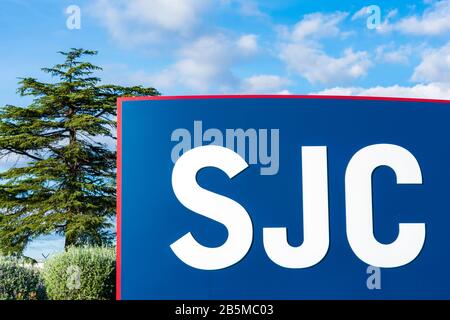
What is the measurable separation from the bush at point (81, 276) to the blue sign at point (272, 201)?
12.7ft

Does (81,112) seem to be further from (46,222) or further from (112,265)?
(112,265)

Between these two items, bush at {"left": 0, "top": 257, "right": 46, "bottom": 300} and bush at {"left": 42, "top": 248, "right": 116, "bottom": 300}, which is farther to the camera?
bush at {"left": 0, "top": 257, "right": 46, "bottom": 300}

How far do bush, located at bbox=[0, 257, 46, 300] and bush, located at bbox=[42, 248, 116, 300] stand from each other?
59 centimetres

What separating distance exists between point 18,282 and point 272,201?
290 inches

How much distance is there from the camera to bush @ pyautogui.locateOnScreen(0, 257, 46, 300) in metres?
14.5

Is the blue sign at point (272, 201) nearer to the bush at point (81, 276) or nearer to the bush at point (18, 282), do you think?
the bush at point (81, 276)

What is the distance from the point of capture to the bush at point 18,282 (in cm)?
1451

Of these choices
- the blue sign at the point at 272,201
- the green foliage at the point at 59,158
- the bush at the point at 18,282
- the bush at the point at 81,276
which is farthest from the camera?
the green foliage at the point at 59,158

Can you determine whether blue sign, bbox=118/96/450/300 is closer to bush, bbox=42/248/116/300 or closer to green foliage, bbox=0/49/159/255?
bush, bbox=42/248/116/300

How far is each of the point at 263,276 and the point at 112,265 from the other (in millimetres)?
5212

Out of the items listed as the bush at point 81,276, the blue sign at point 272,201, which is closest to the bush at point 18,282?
the bush at point 81,276

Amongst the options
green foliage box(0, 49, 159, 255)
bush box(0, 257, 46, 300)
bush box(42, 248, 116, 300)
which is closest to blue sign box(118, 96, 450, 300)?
bush box(42, 248, 116, 300)

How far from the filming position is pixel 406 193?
10.9 metres

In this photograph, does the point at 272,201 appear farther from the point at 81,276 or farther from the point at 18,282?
the point at 18,282
